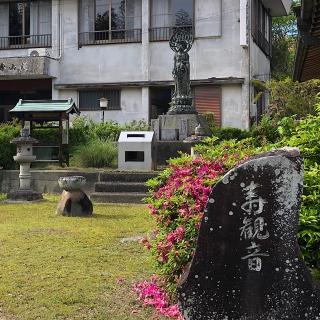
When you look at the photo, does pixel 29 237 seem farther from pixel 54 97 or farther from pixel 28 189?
pixel 54 97

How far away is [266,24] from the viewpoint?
92.5ft

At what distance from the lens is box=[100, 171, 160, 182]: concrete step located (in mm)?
13656

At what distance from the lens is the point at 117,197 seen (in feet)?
43.3

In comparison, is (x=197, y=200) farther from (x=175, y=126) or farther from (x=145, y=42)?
(x=145, y=42)

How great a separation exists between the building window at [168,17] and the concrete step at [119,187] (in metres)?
11.3

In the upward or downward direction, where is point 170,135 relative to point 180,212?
upward

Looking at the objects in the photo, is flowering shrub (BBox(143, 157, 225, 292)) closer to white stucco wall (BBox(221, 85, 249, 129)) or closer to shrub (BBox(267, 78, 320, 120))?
shrub (BBox(267, 78, 320, 120))

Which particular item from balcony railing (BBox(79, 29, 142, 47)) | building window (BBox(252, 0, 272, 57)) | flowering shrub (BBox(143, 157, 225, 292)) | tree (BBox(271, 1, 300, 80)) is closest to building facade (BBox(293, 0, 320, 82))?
flowering shrub (BBox(143, 157, 225, 292))

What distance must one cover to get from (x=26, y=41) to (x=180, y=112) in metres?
11.8

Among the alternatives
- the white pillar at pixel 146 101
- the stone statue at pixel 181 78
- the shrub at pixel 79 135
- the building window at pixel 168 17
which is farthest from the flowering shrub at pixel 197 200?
the building window at pixel 168 17

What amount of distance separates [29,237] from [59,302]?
3425 millimetres

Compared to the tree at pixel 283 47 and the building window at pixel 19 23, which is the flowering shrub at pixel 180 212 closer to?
the building window at pixel 19 23

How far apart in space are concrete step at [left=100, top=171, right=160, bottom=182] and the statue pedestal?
3.02 m

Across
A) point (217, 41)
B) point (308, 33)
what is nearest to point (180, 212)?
point (308, 33)
